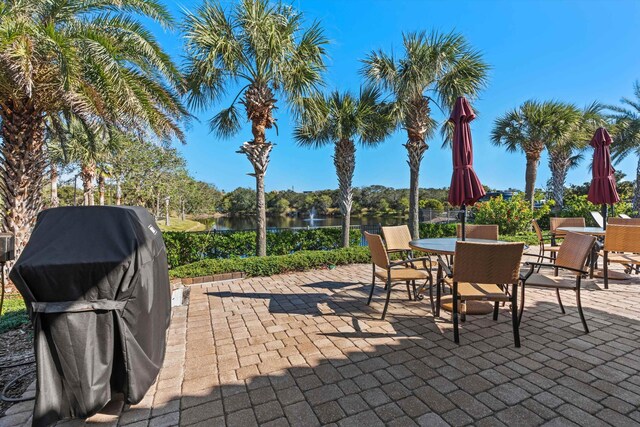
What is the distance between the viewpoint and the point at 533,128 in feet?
37.6

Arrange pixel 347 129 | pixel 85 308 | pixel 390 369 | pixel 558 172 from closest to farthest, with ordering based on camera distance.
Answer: pixel 85 308, pixel 390 369, pixel 347 129, pixel 558 172

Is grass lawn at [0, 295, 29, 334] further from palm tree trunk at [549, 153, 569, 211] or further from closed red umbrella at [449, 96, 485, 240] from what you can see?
palm tree trunk at [549, 153, 569, 211]

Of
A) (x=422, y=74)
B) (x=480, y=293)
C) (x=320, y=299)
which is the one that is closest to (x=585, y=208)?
(x=422, y=74)

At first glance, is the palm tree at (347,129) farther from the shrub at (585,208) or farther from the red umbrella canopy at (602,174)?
the shrub at (585,208)

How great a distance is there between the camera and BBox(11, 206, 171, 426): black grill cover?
4.88 feet

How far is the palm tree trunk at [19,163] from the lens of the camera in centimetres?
453

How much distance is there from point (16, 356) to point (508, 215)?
37.0 feet

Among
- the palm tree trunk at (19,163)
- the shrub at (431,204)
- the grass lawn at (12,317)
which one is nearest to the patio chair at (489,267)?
the grass lawn at (12,317)

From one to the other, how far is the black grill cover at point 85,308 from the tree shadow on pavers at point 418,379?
31 cm

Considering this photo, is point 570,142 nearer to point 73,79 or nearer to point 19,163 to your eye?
point 73,79

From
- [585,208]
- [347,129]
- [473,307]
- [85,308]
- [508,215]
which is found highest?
[347,129]

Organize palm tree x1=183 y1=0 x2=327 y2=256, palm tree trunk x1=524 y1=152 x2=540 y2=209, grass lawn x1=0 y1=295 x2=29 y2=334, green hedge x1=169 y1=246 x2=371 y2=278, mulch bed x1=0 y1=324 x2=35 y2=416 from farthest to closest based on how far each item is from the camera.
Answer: palm tree trunk x1=524 y1=152 x2=540 y2=209
palm tree x1=183 y1=0 x2=327 y2=256
green hedge x1=169 y1=246 x2=371 y2=278
grass lawn x1=0 y1=295 x2=29 y2=334
mulch bed x1=0 y1=324 x2=35 y2=416

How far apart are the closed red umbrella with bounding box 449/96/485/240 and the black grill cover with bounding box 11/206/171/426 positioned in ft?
10.1

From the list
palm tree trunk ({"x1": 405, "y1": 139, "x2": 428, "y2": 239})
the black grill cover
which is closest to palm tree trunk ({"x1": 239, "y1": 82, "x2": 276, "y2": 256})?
palm tree trunk ({"x1": 405, "y1": 139, "x2": 428, "y2": 239})
